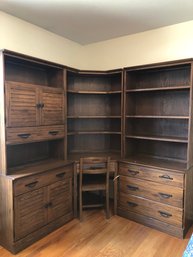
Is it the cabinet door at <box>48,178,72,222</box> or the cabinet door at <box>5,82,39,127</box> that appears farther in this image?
the cabinet door at <box>48,178,72,222</box>

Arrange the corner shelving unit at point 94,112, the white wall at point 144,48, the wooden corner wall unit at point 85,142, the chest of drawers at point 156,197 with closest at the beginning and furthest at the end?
the wooden corner wall unit at point 85,142 < the chest of drawers at point 156,197 < the white wall at point 144,48 < the corner shelving unit at point 94,112

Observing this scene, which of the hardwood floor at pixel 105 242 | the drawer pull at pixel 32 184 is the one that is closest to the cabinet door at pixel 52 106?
the drawer pull at pixel 32 184

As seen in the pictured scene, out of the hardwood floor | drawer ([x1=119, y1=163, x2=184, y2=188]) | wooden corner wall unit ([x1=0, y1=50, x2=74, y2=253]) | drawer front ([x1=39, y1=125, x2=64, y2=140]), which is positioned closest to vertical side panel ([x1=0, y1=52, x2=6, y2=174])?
wooden corner wall unit ([x1=0, y1=50, x2=74, y2=253])

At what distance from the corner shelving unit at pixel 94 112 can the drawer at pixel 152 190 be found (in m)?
0.57

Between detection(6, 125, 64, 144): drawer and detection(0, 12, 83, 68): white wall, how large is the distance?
1.03 meters

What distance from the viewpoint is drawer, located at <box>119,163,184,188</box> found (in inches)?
91.9

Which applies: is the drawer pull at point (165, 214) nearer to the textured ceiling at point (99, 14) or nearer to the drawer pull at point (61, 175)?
the drawer pull at point (61, 175)

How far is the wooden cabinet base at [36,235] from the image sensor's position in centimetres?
206

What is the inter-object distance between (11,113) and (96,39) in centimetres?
196

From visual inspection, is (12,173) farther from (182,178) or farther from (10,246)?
(182,178)

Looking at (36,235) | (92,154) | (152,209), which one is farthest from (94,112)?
(36,235)

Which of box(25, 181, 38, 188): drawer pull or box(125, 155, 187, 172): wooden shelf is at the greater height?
box(125, 155, 187, 172): wooden shelf

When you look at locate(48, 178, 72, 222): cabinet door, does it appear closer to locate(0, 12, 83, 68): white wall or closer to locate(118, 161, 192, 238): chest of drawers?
locate(118, 161, 192, 238): chest of drawers

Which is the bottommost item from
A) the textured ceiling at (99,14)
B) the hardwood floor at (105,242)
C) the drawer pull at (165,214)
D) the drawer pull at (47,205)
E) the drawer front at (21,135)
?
the hardwood floor at (105,242)
